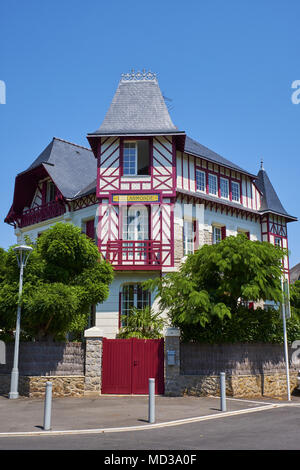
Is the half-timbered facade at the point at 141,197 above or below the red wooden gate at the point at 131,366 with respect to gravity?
above

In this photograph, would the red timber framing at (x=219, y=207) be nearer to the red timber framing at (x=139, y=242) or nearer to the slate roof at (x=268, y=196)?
the slate roof at (x=268, y=196)

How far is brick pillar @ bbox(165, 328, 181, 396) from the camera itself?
46.1ft

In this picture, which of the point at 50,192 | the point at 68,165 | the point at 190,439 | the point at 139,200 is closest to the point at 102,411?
the point at 190,439

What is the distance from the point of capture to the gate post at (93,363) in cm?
1402

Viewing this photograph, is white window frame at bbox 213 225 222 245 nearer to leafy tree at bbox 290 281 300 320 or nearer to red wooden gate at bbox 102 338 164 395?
leafy tree at bbox 290 281 300 320

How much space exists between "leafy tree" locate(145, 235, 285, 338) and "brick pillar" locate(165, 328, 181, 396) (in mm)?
529

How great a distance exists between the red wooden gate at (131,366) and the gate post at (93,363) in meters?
0.21

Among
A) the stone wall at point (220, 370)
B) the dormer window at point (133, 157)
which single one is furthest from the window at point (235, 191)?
the stone wall at point (220, 370)

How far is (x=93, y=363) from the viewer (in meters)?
14.1

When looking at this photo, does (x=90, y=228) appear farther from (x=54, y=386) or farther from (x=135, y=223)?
(x=54, y=386)

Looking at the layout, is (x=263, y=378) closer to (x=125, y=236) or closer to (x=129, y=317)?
(x=129, y=317)

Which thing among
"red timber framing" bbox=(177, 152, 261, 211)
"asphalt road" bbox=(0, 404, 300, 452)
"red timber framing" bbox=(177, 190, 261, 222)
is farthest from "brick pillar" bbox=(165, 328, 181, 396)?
"red timber framing" bbox=(177, 152, 261, 211)
